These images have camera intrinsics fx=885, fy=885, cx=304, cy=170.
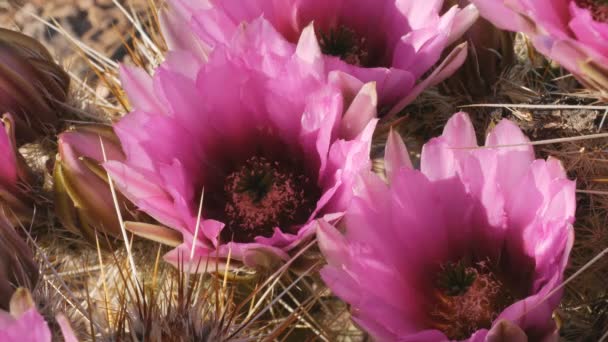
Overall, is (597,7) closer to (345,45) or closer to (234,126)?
(345,45)

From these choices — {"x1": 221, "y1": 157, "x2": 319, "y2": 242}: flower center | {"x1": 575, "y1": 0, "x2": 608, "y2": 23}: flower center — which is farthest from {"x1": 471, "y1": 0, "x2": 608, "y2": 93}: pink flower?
{"x1": 221, "y1": 157, "x2": 319, "y2": 242}: flower center

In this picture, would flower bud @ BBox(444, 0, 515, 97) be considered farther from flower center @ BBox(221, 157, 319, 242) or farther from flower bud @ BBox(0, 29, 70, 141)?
flower bud @ BBox(0, 29, 70, 141)

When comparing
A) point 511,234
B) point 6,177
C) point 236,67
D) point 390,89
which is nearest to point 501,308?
point 511,234

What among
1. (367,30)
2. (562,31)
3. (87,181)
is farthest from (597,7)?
(87,181)

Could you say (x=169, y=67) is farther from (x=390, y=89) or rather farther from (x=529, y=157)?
(x=529, y=157)

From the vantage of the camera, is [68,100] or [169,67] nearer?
[169,67]

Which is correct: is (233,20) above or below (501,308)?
above

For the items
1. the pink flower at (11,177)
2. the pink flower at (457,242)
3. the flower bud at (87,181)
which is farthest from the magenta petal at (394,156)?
the pink flower at (11,177)
